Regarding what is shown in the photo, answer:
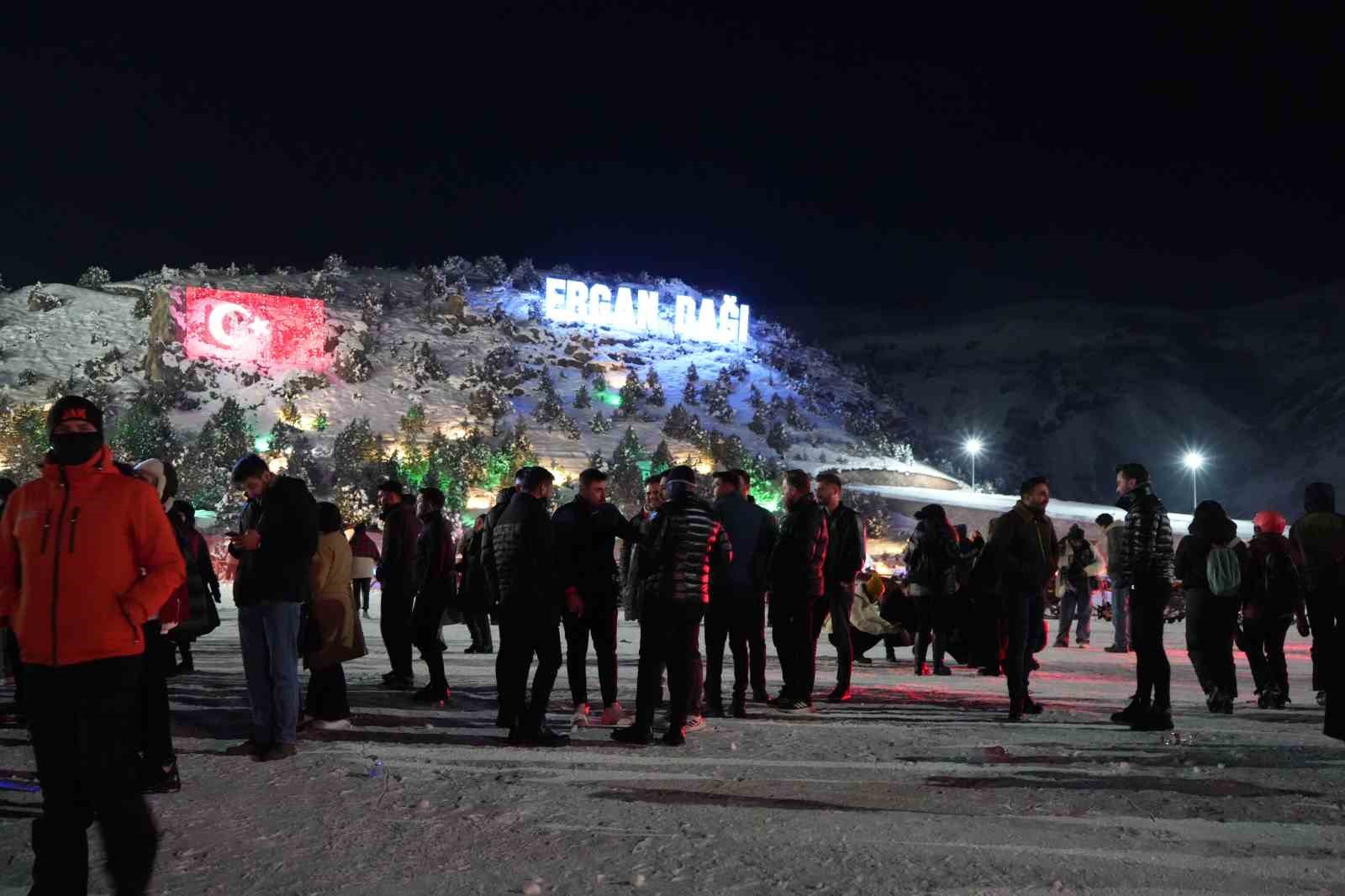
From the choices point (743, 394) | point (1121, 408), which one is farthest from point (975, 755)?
point (1121, 408)

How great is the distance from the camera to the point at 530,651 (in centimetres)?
729

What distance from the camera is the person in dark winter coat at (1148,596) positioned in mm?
7750

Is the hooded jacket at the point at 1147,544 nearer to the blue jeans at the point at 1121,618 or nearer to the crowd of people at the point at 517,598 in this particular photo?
the crowd of people at the point at 517,598

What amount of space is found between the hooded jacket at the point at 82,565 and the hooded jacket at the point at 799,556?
222 inches

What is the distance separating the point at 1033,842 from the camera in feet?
15.8

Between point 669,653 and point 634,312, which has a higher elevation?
point 634,312

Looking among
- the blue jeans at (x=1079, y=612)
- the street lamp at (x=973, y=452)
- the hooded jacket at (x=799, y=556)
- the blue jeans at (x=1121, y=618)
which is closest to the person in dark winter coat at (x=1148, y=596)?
the hooded jacket at (x=799, y=556)

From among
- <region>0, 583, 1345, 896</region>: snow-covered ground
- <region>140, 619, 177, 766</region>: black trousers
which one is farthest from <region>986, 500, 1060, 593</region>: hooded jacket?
<region>140, 619, 177, 766</region>: black trousers

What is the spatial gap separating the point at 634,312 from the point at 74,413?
88.1 m

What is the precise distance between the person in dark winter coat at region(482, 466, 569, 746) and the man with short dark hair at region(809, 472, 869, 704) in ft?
10.1

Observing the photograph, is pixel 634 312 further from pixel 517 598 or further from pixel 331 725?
pixel 517 598

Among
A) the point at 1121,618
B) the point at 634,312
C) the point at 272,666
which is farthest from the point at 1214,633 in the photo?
the point at 634,312

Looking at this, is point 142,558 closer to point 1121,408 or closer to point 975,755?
point 975,755

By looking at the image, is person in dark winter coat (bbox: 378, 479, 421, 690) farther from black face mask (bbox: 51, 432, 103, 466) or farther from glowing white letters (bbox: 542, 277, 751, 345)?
glowing white letters (bbox: 542, 277, 751, 345)
